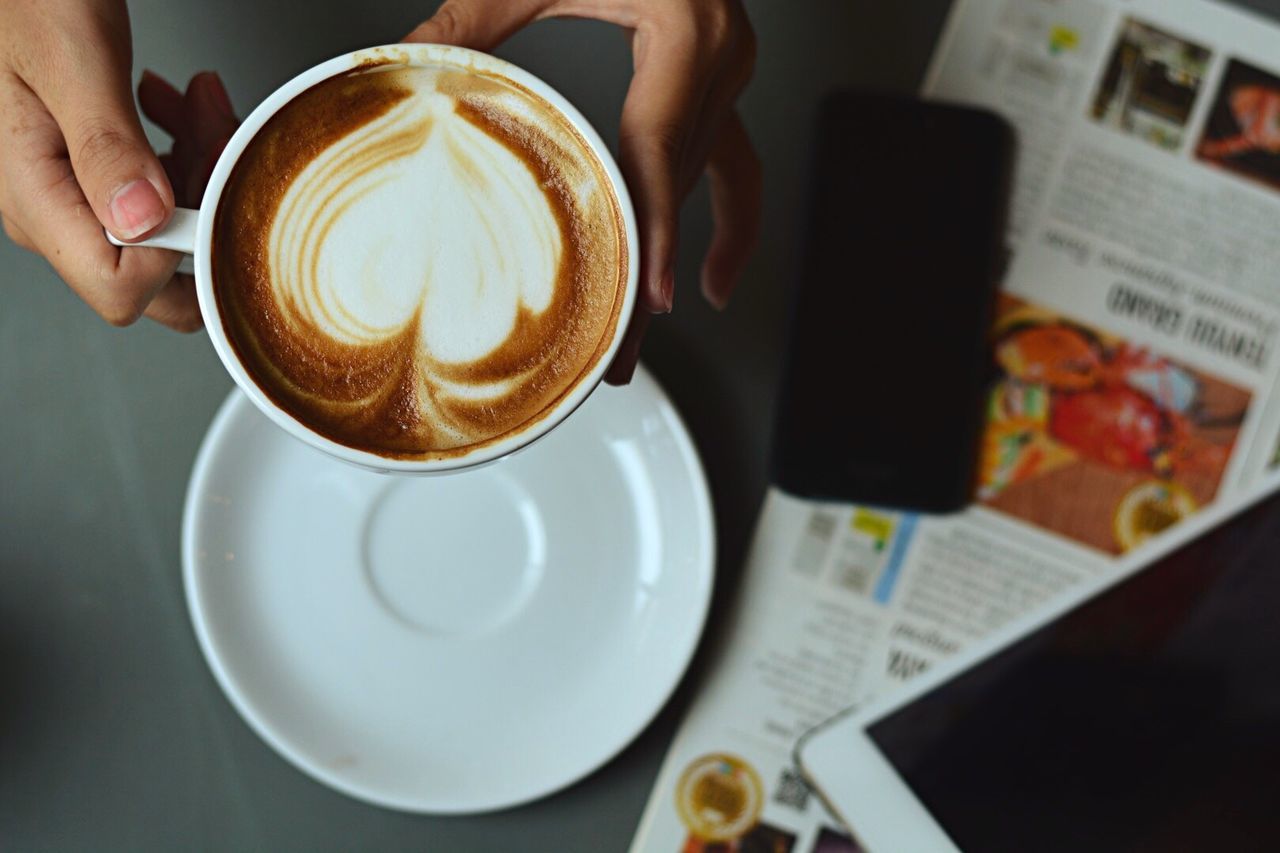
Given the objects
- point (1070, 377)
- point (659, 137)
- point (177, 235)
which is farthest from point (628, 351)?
point (1070, 377)

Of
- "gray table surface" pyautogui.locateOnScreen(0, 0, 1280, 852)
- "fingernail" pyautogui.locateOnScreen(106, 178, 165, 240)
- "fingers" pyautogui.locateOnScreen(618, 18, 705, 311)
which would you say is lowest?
"gray table surface" pyautogui.locateOnScreen(0, 0, 1280, 852)

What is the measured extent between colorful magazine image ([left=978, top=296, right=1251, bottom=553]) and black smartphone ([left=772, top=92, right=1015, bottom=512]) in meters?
0.04

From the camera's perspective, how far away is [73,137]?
1.60 ft

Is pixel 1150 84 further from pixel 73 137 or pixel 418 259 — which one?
pixel 73 137

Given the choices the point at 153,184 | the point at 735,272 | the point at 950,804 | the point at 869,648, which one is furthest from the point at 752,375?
the point at 153,184

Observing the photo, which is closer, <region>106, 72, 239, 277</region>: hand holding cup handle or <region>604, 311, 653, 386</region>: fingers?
<region>604, 311, 653, 386</region>: fingers

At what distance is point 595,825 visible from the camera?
29.6 inches

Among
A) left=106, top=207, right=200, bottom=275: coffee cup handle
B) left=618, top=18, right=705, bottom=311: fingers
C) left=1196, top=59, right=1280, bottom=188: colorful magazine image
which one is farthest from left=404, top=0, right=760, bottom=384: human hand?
left=1196, top=59, right=1280, bottom=188: colorful magazine image

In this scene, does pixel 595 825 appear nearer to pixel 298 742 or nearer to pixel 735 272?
pixel 298 742

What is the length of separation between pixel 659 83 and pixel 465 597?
1.30 feet

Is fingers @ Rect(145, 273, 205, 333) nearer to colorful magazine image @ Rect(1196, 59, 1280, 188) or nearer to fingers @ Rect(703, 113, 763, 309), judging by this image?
fingers @ Rect(703, 113, 763, 309)

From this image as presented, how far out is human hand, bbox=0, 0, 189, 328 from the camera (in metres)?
0.48

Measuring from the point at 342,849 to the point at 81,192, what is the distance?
0.53 m

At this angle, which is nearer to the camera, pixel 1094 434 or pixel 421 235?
pixel 421 235
